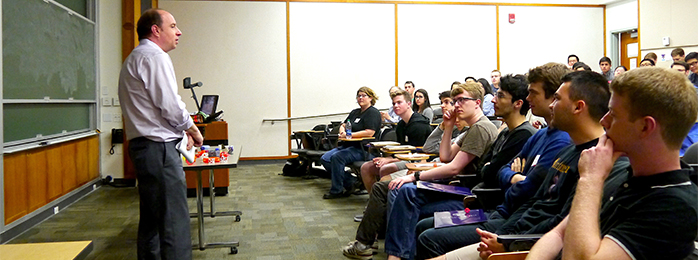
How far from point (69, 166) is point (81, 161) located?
0.40m

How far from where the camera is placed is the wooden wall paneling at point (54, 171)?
4805 millimetres

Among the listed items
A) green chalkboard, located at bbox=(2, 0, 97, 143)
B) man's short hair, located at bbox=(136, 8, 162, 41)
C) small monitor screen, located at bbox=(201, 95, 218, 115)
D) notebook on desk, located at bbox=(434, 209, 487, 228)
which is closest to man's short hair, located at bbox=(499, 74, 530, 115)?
notebook on desk, located at bbox=(434, 209, 487, 228)

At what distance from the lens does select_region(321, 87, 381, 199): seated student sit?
5.43 metres

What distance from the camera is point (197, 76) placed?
8508mm

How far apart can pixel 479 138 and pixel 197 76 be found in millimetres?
6403

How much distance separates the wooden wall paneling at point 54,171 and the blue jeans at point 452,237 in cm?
390

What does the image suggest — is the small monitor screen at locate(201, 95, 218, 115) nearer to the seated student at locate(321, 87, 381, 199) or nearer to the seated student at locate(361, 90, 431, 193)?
the seated student at locate(321, 87, 381, 199)

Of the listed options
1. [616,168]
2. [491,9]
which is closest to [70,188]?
[616,168]

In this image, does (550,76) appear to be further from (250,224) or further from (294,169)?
(294,169)

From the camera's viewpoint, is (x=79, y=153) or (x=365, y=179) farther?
(x=79, y=153)

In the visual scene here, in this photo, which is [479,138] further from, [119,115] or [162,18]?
[119,115]

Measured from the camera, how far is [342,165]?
17.8 ft

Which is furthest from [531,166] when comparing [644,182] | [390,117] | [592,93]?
[390,117]

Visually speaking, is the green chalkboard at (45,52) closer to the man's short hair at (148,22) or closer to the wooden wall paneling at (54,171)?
the wooden wall paneling at (54,171)
